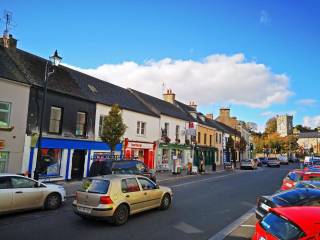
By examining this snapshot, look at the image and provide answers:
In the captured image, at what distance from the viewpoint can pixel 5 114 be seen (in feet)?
57.7

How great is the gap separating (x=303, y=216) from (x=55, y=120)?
1826 centimetres

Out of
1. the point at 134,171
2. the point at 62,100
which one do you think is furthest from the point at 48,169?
the point at 134,171

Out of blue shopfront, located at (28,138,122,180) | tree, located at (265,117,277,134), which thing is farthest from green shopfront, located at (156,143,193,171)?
tree, located at (265,117,277,134)

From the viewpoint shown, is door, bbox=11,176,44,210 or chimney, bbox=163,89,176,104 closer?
door, bbox=11,176,44,210

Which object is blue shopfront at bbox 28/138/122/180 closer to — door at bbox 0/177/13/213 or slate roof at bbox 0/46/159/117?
slate roof at bbox 0/46/159/117

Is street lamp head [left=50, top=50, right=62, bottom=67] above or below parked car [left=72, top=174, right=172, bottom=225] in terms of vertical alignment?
above

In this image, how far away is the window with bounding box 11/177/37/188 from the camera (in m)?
10.6

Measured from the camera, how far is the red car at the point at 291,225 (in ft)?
14.1

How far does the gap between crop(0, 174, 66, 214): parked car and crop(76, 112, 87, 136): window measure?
10.8 meters

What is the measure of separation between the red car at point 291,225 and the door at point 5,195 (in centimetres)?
806

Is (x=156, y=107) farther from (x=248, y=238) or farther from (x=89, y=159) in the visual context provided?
(x=248, y=238)

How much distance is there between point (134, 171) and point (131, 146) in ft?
36.9

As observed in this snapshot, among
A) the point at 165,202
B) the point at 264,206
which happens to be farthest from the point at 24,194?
the point at 264,206

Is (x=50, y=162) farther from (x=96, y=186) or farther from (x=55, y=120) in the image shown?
(x=96, y=186)
